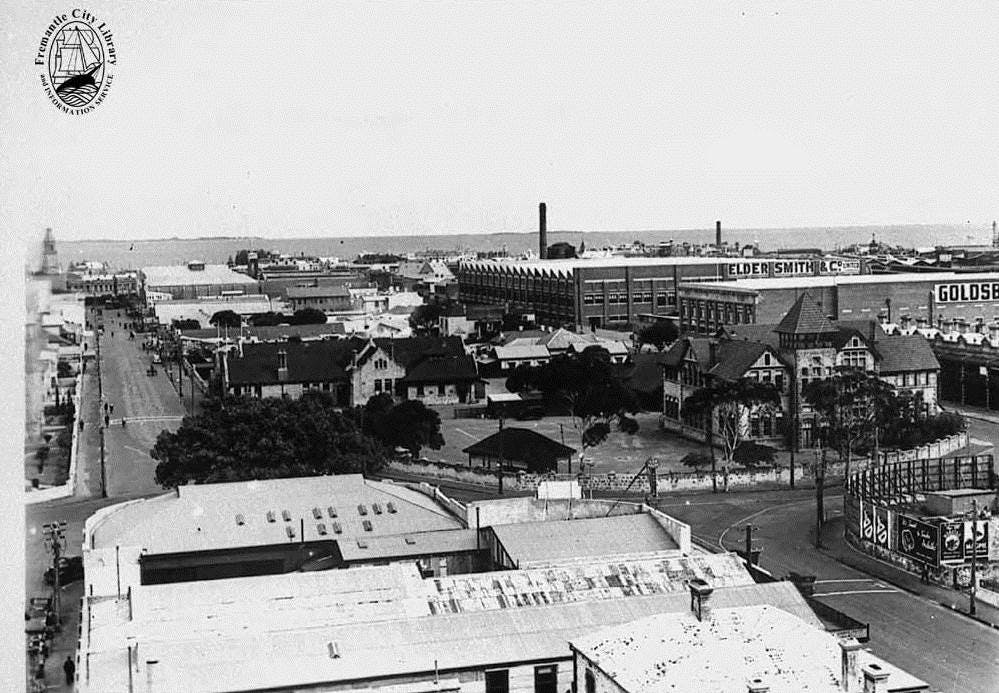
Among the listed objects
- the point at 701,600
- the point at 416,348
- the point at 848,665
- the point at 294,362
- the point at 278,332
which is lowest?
the point at 848,665

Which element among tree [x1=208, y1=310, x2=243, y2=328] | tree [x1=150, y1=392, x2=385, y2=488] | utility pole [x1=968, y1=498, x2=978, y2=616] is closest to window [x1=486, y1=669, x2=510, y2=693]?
utility pole [x1=968, y1=498, x2=978, y2=616]

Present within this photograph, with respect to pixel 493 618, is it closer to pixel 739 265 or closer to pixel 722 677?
pixel 722 677

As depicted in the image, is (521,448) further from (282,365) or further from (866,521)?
(282,365)

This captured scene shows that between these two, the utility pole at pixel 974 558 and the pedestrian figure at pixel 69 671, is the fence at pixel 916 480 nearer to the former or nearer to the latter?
the utility pole at pixel 974 558

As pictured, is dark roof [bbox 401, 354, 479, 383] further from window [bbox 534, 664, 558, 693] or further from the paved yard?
window [bbox 534, 664, 558, 693]

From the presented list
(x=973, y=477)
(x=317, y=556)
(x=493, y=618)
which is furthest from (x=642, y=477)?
(x=493, y=618)

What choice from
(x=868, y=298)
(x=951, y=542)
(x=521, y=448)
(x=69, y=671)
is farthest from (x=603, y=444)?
(x=69, y=671)
